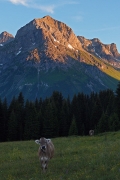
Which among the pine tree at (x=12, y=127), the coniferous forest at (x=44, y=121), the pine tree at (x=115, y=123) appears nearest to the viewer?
the pine tree at (x=115, y=123)

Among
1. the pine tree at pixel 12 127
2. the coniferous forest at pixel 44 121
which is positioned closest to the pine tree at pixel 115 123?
the coniferous forest at pixel 44 121

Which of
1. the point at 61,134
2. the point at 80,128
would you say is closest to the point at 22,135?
the point at 61,134

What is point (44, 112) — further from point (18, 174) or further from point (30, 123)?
point (18, 174)

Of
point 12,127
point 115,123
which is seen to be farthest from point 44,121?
point 115,123

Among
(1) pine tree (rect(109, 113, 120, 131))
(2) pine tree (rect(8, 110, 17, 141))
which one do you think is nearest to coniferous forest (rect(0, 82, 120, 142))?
(2) pine tree (rect(8, 110, 17, 141))

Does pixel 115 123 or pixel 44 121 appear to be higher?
pixel 115 123

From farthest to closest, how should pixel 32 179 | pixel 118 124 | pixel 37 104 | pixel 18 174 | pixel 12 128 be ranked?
1. pixel 37 104
2. pixel 12 128
3. pixel 118 124
4. pixel 18 174
5. pixel 32 179

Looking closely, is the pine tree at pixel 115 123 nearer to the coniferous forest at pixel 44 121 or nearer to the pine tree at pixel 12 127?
the coniferous forest at pixel 44 121

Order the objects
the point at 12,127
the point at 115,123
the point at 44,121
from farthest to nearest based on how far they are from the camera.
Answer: the point at 44,121, the point at 12,127, the point at 115,123

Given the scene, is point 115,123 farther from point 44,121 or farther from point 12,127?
point 12,127

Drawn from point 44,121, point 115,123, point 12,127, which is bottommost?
point 12,127

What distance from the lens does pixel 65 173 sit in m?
16.4

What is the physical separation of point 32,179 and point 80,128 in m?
68.9

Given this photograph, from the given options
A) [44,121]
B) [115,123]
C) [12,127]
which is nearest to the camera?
[115,123]
